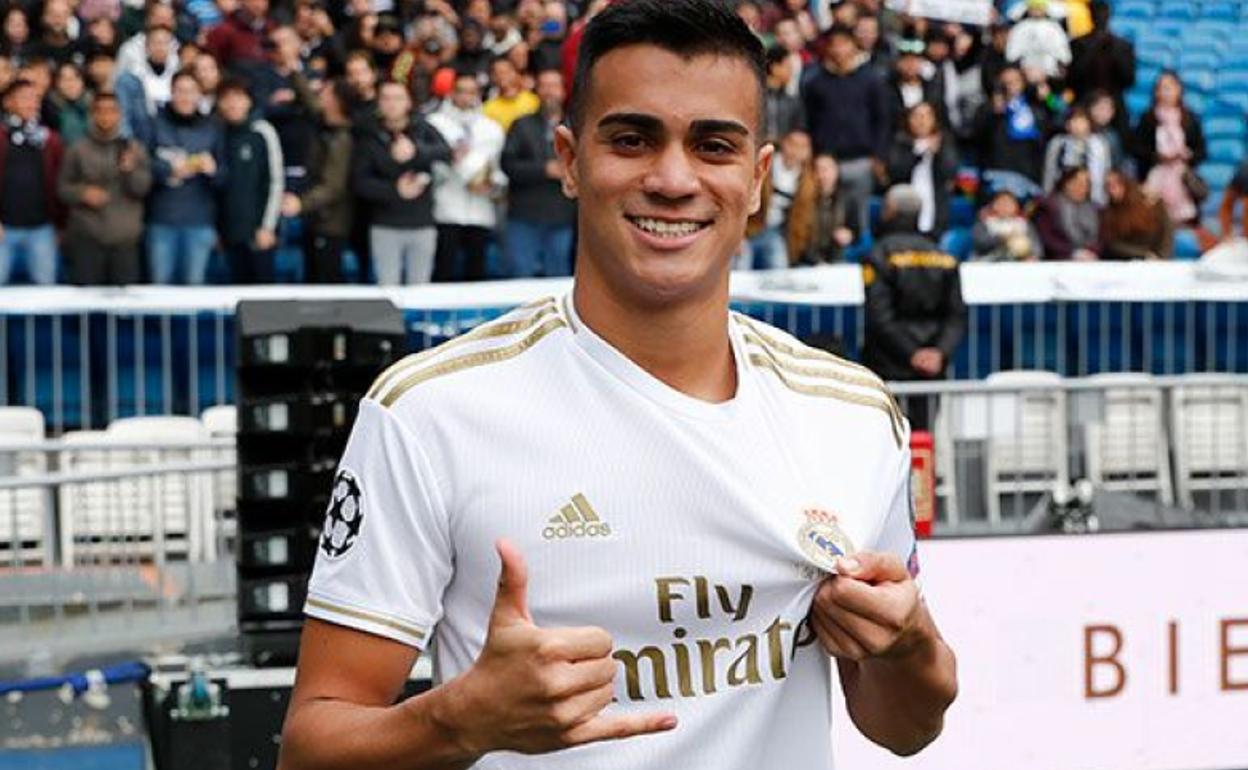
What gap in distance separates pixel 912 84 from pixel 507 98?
353cm

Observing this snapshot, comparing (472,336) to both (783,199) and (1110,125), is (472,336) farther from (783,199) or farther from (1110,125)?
(1110,125)

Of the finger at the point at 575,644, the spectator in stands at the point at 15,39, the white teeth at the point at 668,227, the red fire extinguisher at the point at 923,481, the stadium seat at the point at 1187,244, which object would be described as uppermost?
the spectator in stands at the point at 15,39

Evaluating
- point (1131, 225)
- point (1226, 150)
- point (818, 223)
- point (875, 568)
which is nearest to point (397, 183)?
point (818, 223)

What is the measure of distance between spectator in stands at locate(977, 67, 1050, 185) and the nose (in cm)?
1671

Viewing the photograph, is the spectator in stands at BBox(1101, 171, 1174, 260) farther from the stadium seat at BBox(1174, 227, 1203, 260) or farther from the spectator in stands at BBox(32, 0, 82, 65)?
the spectator in stands at BBox(32, 0, 82, 65)

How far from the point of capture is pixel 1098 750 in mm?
9344

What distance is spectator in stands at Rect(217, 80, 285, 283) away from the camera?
1667 centimetres

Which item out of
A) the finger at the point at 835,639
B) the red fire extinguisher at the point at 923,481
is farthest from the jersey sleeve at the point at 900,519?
the red fire extinguisher at the point at 923,481

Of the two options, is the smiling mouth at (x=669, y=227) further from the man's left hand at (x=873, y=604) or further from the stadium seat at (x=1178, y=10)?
the stadium seat at (x=1178, y=10)

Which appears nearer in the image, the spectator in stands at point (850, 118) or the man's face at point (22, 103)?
the man's face at point (22, 103)

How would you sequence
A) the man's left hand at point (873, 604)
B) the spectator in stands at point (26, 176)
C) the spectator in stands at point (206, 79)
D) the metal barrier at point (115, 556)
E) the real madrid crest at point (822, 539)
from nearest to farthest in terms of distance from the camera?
the man's left hand at point (873, 604) → the real madrid crest at point (822, 539) → the metal barrier at point (115, 556) → the spectator in stands at point (26, 176) → the spectator in stands at point (206, 79)

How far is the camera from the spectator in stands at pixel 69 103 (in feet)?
54.4

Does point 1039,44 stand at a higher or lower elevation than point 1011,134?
higher

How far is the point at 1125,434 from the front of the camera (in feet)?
47.4
